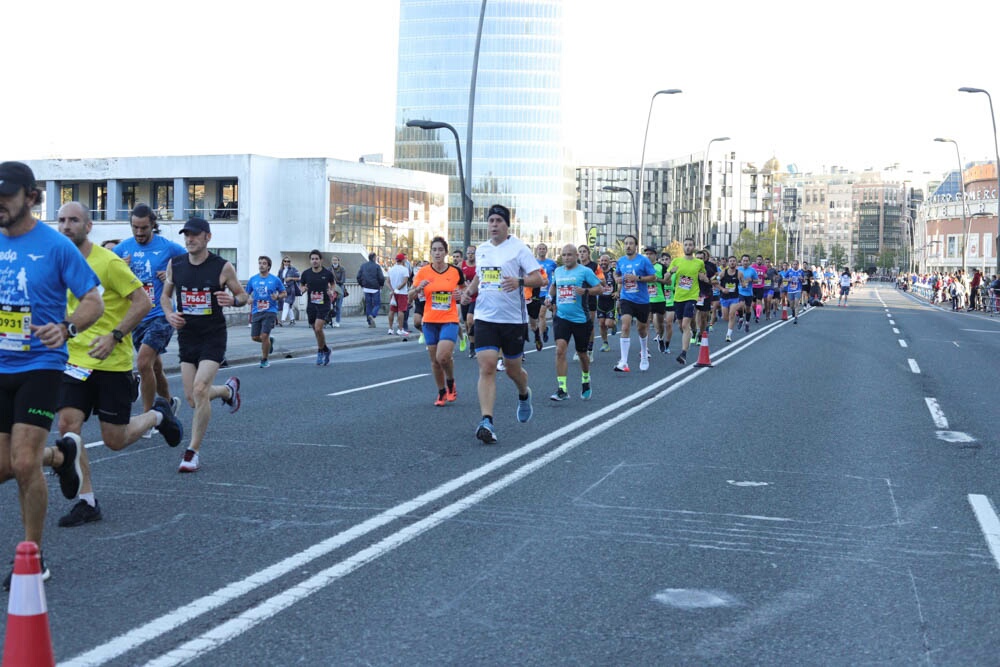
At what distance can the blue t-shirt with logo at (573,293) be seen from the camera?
13.2 metres

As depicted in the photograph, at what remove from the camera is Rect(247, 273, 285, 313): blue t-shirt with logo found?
58.3 feet

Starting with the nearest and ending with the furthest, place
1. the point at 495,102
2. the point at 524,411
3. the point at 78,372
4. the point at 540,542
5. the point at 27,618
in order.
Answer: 1. the point at 27,618
2. the point at 540,542
3. the point at 78,372
4. the point at 524,411
5. the point at 495,102

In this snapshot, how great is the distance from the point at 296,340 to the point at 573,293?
12.3m

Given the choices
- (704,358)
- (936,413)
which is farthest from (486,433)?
(704,358)

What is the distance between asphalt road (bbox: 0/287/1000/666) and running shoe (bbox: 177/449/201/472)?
4.9 inches

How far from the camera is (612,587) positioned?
514 cm

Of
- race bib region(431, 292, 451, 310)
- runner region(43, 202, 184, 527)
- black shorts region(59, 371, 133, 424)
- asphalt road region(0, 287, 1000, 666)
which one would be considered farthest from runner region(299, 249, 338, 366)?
black shorts region(59, 371, 133, 424)

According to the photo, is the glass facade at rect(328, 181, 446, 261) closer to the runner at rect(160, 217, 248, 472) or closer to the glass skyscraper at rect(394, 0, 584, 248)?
the glass skyscraper at rect(394, 0, 584, 248)

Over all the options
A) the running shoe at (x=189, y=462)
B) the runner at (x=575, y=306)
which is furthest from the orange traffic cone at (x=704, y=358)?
the running shoe at (x=189, y=462)

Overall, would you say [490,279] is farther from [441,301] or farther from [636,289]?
[636,289]

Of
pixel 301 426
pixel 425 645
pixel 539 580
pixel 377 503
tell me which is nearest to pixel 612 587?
pixel 539 580

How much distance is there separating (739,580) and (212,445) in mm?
5188

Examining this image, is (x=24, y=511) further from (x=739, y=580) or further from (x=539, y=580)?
(x=739, y=580)

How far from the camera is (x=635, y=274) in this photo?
1736 cm
